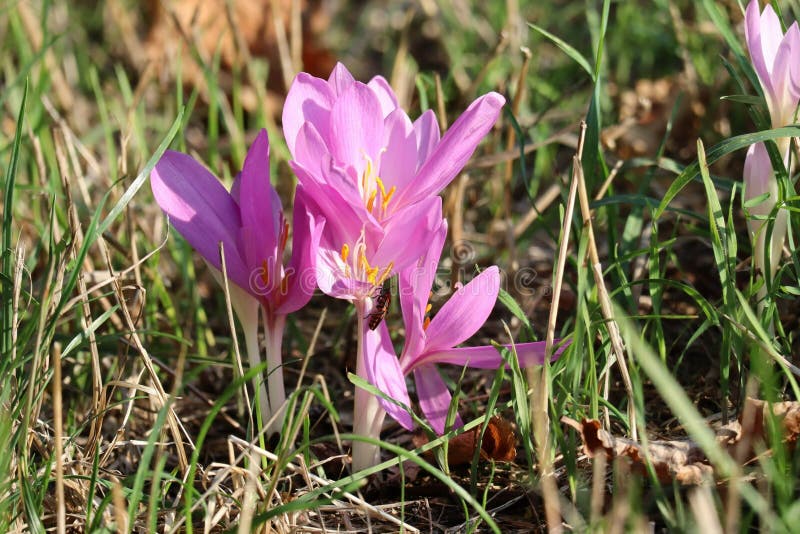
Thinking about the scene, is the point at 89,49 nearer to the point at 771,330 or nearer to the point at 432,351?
the point at 432,351

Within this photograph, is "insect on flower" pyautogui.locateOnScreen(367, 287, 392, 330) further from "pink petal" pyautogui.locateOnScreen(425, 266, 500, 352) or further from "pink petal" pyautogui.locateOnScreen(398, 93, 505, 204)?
"pink petal" pyautogui.locateOnScreen(398, 93, 505, 204)

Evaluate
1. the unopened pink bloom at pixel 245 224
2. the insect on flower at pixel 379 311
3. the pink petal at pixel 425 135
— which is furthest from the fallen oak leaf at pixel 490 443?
the pink petal at pixel 425 135

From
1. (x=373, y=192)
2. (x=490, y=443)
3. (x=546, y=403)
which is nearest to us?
(x=546, y=403)

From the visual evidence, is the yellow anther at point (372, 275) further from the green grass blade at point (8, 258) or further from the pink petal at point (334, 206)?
the green grass blade at point (8, 258)

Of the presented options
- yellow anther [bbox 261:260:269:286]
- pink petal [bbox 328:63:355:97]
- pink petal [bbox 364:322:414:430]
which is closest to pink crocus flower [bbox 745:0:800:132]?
pink petal [bbox 328:63:355:97]

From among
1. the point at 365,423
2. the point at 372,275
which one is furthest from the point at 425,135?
the point at 365,423

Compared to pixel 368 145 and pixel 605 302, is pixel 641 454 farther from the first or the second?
pixel 368 145

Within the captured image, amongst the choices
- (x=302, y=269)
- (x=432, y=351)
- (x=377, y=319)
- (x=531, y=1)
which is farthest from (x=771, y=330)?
(x=531, y=1)
